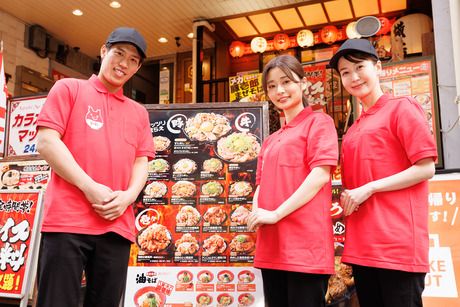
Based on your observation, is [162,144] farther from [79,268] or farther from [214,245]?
[79,268]

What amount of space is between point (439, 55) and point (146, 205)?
3089 mm

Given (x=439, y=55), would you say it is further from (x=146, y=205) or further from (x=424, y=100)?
(x=146, y=205)

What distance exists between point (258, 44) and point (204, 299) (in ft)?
26.1

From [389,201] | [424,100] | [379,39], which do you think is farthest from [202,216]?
[379,39]

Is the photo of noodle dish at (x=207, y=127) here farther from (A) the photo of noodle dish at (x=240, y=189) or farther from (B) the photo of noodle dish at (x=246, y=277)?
(B) the photo of noodle dish at (x=246, y=277)

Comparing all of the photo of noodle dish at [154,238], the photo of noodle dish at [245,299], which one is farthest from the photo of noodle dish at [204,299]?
the photo of noodle dish at [154,238]

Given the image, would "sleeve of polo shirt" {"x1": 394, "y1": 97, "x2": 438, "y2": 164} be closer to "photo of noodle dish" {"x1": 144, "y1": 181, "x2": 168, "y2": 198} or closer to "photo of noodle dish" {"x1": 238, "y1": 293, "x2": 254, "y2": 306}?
"photo of noodle dish" {"x1": 238, "y1": 293, "x2": 254, "y2": 306}

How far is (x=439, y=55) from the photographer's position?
398 cm

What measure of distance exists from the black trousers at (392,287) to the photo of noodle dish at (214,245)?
1437mm

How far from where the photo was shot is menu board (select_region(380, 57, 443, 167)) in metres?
3.96

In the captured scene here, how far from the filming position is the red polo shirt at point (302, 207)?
202 cm

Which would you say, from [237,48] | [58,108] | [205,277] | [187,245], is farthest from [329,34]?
[58,108]

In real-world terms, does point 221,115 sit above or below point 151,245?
above

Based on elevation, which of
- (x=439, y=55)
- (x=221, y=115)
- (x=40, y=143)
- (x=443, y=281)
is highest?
(x=439, y=55)
